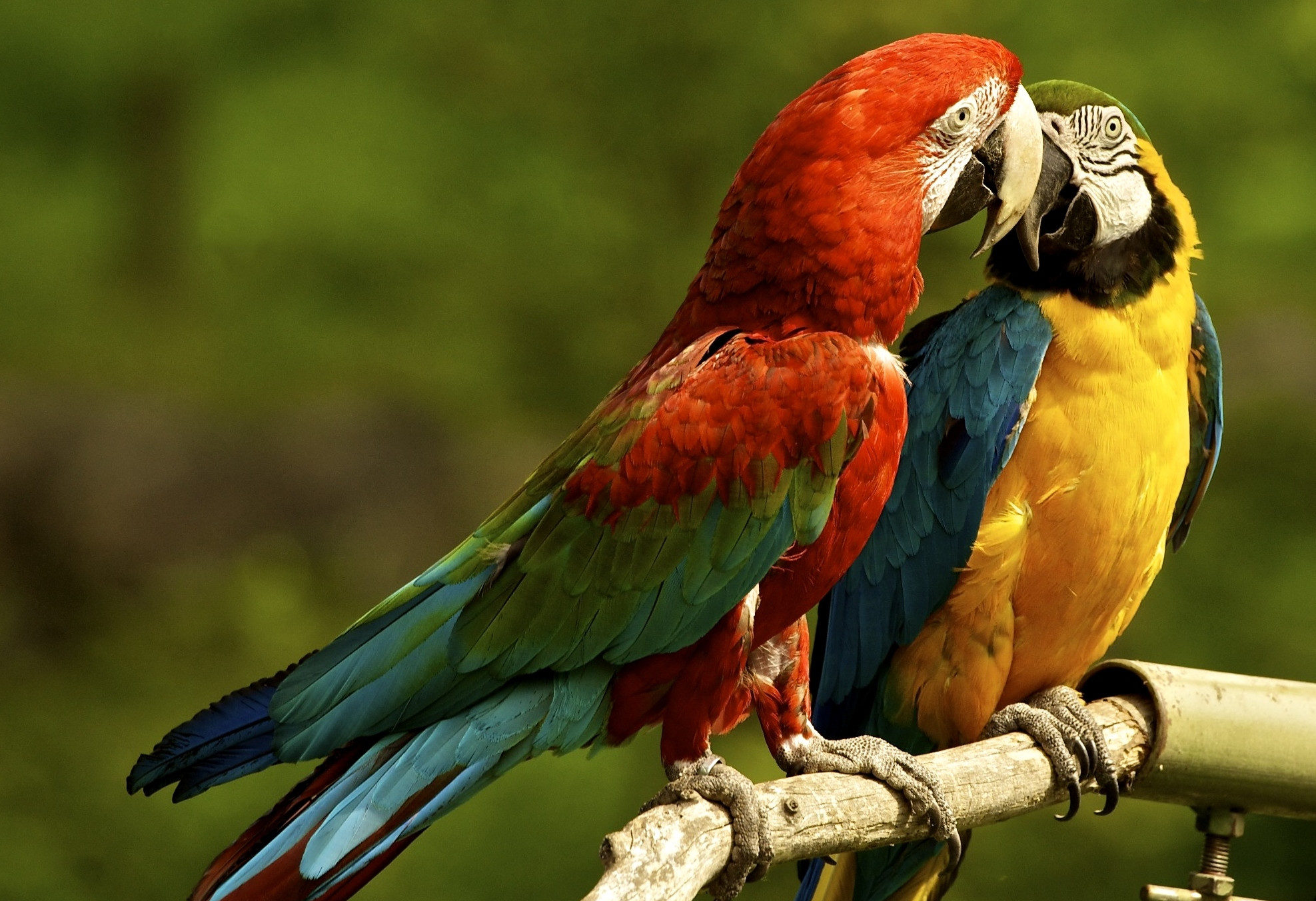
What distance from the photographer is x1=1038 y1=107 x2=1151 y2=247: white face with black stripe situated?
5.40 feet

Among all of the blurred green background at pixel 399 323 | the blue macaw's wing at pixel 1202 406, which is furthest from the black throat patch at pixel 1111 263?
the blurred green background at pixel 399 323

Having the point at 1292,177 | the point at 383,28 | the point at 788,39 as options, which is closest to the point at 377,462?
the point at 383,28

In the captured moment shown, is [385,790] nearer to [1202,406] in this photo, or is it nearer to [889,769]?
[889,769]

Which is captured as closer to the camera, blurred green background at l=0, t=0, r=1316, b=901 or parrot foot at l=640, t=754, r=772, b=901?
parrot foot at l=640, t=754, r=772, b=901

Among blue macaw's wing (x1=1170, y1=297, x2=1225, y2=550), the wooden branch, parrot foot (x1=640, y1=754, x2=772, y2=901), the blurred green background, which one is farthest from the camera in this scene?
the blurred green background

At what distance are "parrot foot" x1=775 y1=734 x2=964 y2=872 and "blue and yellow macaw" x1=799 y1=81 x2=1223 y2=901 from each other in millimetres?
283

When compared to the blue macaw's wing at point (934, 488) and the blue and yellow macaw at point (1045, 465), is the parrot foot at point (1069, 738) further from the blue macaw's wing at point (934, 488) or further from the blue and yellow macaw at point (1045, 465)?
the blue macaw's wing at point (934, 488)

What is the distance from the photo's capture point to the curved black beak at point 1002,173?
1.41 m

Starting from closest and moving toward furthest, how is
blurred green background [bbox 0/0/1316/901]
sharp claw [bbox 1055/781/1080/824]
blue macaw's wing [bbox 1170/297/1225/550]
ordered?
sharp claw [bbox 1055/781/1080/824]
blue macaw's wing [bbox 1170/297/1225/550]
blurred green background [bbox 0/0/1316/901]

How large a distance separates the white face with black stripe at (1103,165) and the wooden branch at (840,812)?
608mm

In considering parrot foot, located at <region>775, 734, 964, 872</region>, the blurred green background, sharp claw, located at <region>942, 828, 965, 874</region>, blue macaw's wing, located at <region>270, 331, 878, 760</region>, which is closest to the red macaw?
blue macaw's wing, located at <region>270, 331, 878, 760</region>

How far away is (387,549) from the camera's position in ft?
10.2

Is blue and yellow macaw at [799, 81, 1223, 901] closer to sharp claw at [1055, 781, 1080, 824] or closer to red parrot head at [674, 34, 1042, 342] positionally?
sharp claw at [1055, 781, 1080, 824]

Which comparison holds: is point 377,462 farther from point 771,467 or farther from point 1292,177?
point 1292,177
